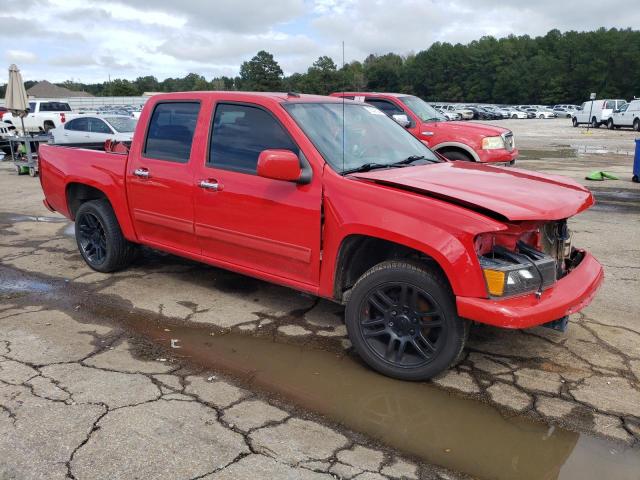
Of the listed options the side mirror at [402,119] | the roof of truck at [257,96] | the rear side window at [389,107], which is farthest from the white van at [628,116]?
the roof of truck at [257,96]

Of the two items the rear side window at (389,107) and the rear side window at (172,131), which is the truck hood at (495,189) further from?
the rear side window at (389,107)

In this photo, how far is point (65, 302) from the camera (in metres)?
5.19

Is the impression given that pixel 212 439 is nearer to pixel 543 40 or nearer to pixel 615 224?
pixel 615 224

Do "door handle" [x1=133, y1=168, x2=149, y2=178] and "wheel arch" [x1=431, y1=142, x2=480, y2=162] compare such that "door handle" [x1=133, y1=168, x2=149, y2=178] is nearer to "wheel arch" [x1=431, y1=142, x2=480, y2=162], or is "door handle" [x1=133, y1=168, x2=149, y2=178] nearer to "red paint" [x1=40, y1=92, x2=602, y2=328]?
"red paint" [x1=40, y1=92, x2=602, y2=328]

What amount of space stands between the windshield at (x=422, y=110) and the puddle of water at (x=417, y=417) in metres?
7.57

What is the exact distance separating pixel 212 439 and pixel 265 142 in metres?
2.24

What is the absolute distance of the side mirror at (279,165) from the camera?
3859 mm

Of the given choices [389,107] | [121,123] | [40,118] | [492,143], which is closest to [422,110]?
[389,107]

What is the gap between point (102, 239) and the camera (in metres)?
5.95

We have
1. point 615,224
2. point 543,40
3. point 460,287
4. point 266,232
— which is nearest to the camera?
point 460,287

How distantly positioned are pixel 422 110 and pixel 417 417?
863cm

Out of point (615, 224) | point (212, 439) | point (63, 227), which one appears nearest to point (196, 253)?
point (212, 439)

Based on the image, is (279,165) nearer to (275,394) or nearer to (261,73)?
(275,394)

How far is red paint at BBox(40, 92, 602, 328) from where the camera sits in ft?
11.0
